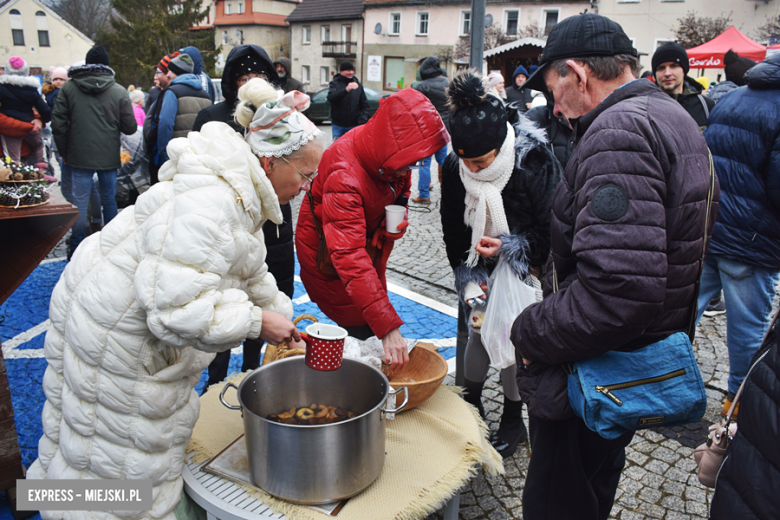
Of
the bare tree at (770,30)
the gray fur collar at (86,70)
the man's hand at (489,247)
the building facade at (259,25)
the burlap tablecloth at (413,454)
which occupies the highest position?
the building facade at (259,25)

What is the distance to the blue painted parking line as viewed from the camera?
3.06 metres

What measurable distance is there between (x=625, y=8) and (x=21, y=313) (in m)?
30.6

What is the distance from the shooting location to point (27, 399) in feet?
10.7

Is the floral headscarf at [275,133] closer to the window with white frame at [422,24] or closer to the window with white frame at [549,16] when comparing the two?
the window with white frame at [549,16]

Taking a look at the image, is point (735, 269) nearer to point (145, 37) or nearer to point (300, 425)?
point (300, 425)

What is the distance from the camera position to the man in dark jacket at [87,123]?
538cm

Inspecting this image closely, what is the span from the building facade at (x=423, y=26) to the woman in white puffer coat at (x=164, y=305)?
98.7 feet

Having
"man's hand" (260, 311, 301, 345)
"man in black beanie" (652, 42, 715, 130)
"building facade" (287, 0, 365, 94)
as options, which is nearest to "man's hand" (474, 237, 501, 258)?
"man's hand" (260, 311, 301, 345)

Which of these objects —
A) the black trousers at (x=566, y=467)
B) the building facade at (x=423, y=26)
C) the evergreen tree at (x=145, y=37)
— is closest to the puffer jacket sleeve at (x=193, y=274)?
the black trousers at (x=566, y=467)

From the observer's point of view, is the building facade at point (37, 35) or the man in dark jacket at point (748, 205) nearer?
the man in dark jacket at point (748, 205)

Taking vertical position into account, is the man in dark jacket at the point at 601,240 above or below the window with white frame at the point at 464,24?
below

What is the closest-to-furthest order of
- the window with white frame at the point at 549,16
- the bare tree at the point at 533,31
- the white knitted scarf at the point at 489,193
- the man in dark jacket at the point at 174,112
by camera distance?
the white knitted scarf at the point at 489,193
the man in dark jacket at the point at 174,112
the window with white frame at the point at 549,16
the bare tree at the point at 533,31

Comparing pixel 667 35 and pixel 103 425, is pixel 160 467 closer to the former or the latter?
pixel 103 425

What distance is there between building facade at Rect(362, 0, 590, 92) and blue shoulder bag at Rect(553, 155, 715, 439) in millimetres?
30341
